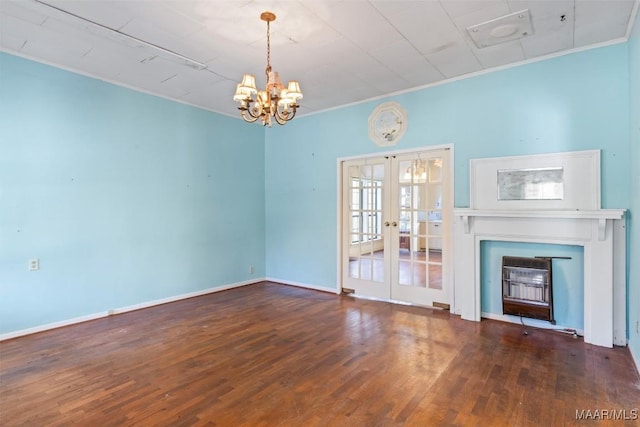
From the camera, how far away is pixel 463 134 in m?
4.13

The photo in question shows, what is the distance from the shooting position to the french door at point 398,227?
436 centimetres

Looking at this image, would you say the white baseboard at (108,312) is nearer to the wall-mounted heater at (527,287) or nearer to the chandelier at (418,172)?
the chandelier at (418,172)

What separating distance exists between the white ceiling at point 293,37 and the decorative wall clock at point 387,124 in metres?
0.44

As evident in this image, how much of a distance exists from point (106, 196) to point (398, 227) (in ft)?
12.6

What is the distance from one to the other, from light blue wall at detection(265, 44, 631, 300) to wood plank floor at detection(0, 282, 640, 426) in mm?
1611

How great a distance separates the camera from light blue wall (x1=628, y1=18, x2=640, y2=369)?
9.00 feet

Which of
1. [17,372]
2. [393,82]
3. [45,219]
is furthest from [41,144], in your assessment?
[393,82]

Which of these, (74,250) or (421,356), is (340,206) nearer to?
(421,356)

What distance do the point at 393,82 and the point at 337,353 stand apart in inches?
130

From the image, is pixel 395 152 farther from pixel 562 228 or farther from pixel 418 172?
pixel 562 228

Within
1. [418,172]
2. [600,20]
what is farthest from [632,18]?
[418,172]

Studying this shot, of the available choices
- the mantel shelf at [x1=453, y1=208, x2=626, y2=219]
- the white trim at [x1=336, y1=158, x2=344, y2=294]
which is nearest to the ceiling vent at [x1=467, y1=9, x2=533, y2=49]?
the mantel shelf at [x1=453, y1=208, x2=626, y2=219]

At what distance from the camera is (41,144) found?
3.67 metres

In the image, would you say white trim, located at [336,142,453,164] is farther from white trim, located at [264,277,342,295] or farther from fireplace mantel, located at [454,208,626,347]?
white trim, located at [264,277,342,295]
